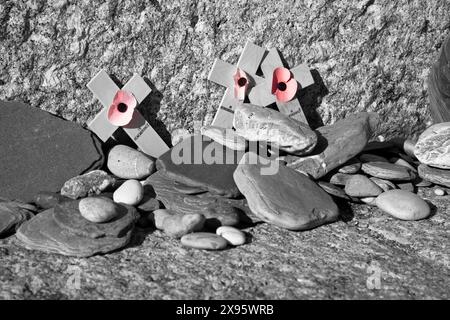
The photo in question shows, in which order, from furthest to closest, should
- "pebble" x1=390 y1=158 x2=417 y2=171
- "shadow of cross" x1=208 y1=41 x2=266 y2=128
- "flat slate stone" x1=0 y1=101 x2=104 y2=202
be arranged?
1. "pebble" x1=390 y1=158 x2=417 y2=171
2. "shadow of cross" x1=208 y1=41 x2=266 y2=128
3. "flat slate stone" x1=0 y1=101 x2=104 y2=202

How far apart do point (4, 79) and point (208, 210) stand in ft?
4.75

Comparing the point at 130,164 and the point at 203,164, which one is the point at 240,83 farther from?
the point at 130,164

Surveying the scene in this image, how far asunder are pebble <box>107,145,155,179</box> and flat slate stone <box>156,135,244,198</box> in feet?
0.29

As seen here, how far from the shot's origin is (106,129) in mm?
3775

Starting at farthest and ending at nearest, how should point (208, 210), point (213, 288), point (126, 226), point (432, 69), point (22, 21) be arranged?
point (432, 69) → point (22, 21) → point (208, 210) → point (126, 226) → point (213, 288)

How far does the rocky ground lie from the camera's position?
8.45 ft

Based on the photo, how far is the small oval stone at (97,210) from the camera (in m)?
2.88

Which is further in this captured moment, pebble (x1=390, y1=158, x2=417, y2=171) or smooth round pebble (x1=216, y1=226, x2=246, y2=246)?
pebble (x1=390, y1=158, x2=417, y2=171)

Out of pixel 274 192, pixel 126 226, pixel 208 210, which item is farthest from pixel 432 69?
pixel 126 226

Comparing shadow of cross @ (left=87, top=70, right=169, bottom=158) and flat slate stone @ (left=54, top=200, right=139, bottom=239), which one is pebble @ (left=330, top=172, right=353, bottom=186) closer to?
shadow of cross @ (left=87, top=70, right=169, bottom=158)

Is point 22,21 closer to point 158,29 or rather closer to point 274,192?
point 158,29

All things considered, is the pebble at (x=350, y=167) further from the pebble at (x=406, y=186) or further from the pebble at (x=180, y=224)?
the pebble at (x=180, y=224)

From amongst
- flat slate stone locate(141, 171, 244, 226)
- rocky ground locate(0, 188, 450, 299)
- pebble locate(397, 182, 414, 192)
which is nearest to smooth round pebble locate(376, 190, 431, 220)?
rocky ground locate(0, 188, 450, 299)

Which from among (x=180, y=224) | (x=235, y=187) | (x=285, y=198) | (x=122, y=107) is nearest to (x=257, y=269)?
(x=180, y=224)
